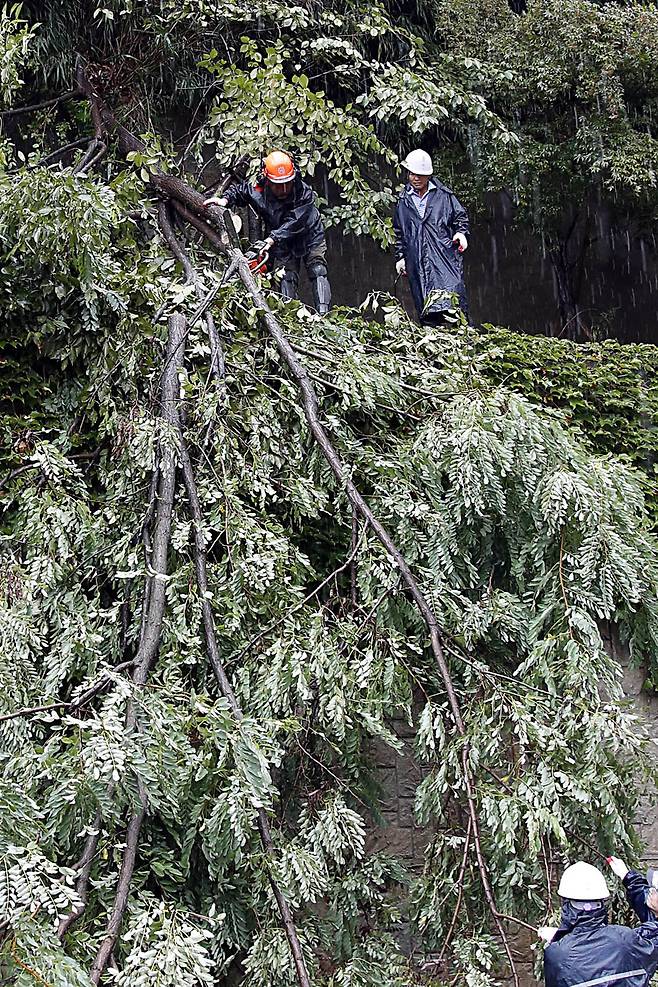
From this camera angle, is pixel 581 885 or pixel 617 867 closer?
pixel 581 885

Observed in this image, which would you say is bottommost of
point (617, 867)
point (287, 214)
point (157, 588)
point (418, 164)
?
point (617, 867)

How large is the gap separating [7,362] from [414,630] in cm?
218

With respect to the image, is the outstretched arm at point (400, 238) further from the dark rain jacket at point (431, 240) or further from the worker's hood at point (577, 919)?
the worker's hood at point (577, 919)

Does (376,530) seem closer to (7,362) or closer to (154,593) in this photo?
(154,593)


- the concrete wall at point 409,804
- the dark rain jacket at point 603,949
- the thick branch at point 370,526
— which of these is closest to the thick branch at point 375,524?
the thick branch at point 370,526

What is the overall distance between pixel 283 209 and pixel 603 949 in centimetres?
436

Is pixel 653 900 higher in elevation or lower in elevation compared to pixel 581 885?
lower

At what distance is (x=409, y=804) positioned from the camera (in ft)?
17.9

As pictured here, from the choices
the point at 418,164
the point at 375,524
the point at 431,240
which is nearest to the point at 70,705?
the point at 375,524

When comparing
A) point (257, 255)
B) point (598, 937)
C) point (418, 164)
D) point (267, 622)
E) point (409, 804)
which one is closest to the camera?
point (598, 937)

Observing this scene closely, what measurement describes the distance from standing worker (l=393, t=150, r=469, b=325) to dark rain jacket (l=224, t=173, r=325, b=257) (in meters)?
0.56

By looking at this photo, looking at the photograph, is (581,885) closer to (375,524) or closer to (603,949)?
(603,949)

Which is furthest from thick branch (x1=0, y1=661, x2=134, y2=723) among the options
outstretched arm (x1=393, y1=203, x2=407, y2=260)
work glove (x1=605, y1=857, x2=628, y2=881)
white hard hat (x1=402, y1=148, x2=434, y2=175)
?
white hard hat (x1=402, y1=148, x2=434, y2=175)

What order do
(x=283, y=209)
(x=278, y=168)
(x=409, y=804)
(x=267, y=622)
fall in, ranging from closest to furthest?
1. (x=267, y=622)
2. (x=409, y=804)
3. (x=278, y=168)
4. (x=283, y=209)
